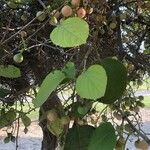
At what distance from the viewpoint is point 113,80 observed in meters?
0.68

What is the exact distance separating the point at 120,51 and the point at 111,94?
18.8 inches

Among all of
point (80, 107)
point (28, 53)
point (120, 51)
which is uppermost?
point (28, 53)

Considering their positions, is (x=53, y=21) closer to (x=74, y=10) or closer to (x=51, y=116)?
→ (x=74, y=10)

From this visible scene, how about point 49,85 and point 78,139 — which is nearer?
point 49,85

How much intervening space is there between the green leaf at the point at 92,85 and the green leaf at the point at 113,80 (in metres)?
0.11

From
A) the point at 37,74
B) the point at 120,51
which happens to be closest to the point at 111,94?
the point at 120,51

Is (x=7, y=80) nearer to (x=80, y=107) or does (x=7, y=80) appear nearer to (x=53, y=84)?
(x=80, y=107)

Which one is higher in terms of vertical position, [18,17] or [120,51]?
[18,17]

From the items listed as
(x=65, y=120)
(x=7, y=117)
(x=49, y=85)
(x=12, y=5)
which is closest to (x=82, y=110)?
(x=65, y=120)

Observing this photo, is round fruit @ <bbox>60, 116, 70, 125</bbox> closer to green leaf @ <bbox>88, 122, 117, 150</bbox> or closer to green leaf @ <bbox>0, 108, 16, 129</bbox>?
green leaf @ <bbox>88, 122, 117, 150</bbox>

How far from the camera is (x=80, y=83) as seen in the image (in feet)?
1.84

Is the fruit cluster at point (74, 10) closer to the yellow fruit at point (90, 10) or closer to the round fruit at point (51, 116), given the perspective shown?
the yellow fruit at point (90, 10)

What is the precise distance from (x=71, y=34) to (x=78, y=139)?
0.71 feet

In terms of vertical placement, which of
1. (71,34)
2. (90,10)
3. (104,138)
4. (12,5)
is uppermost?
(12,5)
